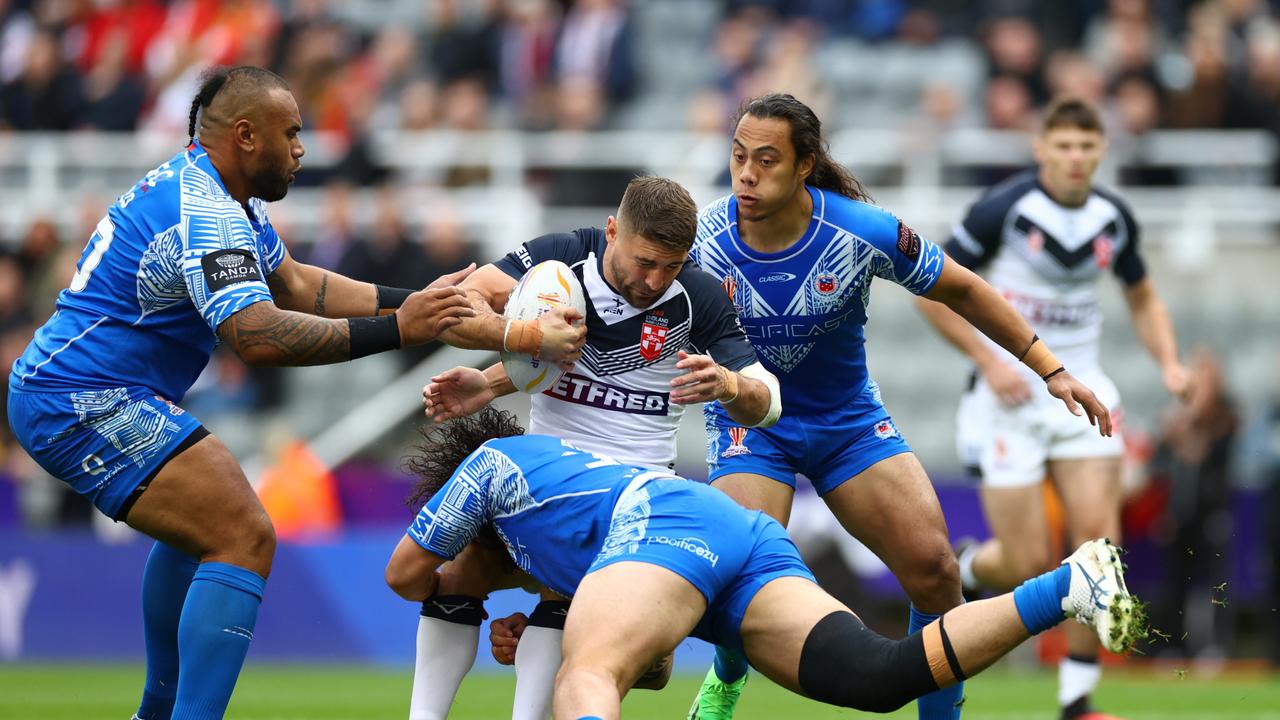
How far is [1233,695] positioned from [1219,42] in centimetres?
756

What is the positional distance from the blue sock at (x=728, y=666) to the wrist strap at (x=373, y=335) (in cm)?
212

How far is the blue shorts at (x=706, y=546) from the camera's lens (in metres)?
5.62

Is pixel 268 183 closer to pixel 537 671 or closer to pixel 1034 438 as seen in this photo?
pixel 537 671

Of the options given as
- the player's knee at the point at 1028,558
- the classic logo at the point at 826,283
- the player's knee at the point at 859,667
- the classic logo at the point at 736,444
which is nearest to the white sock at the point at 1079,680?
the player's knee at the point at 1028,558

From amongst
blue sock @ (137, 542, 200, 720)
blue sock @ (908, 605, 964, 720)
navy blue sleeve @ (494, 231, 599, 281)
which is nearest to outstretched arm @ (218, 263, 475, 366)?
navy blue sleeve @ (494, 231, 599, 281)

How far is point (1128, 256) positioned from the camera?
9.45 m

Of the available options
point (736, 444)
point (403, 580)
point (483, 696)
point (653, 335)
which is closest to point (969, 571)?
point (736, 444)

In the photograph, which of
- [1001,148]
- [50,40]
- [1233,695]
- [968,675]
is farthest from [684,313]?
[50,40]

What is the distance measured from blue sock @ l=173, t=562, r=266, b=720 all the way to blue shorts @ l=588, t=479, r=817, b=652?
1444mm

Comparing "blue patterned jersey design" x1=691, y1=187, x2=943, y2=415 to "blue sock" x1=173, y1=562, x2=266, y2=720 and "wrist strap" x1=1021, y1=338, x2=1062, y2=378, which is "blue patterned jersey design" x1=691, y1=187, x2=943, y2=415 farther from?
"blue sock" x1=173, y1=562, x2=266, y2=720

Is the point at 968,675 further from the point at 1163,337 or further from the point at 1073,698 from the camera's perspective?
the point at 1163,337

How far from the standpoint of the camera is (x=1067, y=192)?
933cm

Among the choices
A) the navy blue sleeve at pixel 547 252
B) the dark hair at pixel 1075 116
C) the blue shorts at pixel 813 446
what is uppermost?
the dark hair at pixel 1075 116

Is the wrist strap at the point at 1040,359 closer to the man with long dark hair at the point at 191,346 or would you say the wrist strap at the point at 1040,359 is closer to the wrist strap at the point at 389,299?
the man with long dark hair at the point at 191,346
